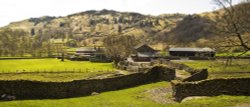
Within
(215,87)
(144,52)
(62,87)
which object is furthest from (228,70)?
(144,52)

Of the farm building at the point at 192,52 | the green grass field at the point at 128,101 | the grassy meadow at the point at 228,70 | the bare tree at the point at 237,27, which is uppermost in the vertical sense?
the bare tree at the point at 237,27

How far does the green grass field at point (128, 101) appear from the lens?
29734mm

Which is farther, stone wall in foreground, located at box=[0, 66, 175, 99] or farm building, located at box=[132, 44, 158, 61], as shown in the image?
farm building, located at box=[132, 44, 158, 61]

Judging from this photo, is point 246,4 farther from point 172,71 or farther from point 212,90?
point 172,71

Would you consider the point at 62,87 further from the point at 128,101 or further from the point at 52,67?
the point at 52,67

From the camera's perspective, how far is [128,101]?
120 feet

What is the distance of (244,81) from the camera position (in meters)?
35.0

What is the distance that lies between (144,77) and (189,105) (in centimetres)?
2681

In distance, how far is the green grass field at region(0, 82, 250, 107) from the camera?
29.7 meters

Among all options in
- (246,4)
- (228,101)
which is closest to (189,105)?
(228,101)

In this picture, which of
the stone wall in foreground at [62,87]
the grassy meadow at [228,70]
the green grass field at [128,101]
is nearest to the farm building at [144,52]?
the grassy meadow at [228,70]

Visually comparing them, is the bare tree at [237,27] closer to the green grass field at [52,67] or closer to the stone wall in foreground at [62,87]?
the stone wall in foreground at [62,87]

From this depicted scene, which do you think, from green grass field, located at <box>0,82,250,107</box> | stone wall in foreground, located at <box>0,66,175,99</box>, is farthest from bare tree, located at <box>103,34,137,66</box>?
green grass field, located at <box>0,82,250,107</box>

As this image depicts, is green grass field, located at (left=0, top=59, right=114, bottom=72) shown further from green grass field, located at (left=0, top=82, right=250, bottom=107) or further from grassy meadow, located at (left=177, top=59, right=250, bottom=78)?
green grass field, located at (left=0, top=82, right=250, bottom=107)
